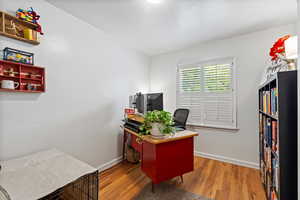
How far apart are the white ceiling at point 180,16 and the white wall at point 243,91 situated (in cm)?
18

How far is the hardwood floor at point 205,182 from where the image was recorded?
1.81 meters

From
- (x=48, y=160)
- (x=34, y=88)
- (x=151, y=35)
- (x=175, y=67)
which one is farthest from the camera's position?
(x=175, y=67)

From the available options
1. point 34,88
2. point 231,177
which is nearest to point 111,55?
point 34,88

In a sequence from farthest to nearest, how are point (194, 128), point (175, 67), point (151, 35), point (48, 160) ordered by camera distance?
point (175, 67), point (194, 128), point (151, 35), point (48, 160)

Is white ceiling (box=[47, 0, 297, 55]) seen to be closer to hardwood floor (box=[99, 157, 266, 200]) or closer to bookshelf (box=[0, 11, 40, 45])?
bookshelf (box=[0, 11, 40, 45])

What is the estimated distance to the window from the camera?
2713mm

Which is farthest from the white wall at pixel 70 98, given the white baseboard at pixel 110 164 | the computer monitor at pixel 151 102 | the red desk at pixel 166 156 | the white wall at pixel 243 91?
the white wall at pixel 243 91

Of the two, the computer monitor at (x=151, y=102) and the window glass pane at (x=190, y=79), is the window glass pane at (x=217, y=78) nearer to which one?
the window glass pane at (x=190, y=79)

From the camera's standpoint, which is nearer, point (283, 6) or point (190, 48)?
point (283, 6)

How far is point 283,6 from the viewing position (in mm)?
1803

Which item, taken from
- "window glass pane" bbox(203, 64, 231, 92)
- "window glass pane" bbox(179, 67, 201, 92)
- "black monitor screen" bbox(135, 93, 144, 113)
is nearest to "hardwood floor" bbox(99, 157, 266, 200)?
"black monitor screen" bbox(135, 93, 144, 113)

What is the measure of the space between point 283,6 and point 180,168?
8.16 ft

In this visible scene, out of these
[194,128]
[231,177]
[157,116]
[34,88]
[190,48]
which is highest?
[190,48]

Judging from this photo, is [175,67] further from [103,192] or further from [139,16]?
[103,192]
